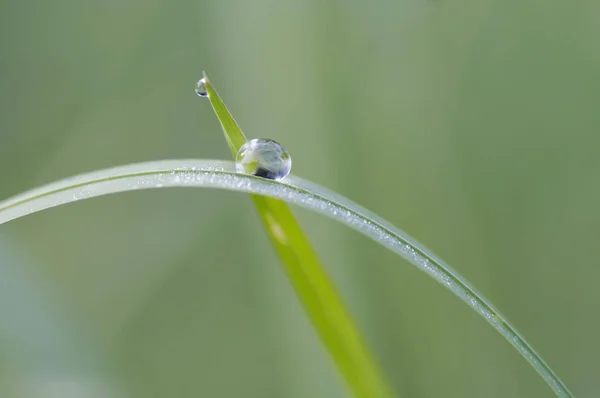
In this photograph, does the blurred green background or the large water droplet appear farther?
the blurred green background

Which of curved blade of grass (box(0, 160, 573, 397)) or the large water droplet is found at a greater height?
the large water droplet

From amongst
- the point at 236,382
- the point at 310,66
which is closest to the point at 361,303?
the point at 236,382

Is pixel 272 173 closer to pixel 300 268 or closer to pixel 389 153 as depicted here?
pixel 300 268

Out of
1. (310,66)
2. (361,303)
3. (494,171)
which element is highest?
(310,66)

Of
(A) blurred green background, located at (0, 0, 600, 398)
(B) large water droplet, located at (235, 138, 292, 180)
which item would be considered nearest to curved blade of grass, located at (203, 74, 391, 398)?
(B) large water droplet, located at (235, 138, 292, 180)

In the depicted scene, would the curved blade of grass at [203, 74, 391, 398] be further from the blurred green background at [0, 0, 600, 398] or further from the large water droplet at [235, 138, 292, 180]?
the blurred green background at [0, 0, 600, 398]

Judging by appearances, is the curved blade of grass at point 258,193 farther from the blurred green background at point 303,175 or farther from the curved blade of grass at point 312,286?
the blurred green background at point 303,175

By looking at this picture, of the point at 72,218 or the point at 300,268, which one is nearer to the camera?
the point at 300,268
